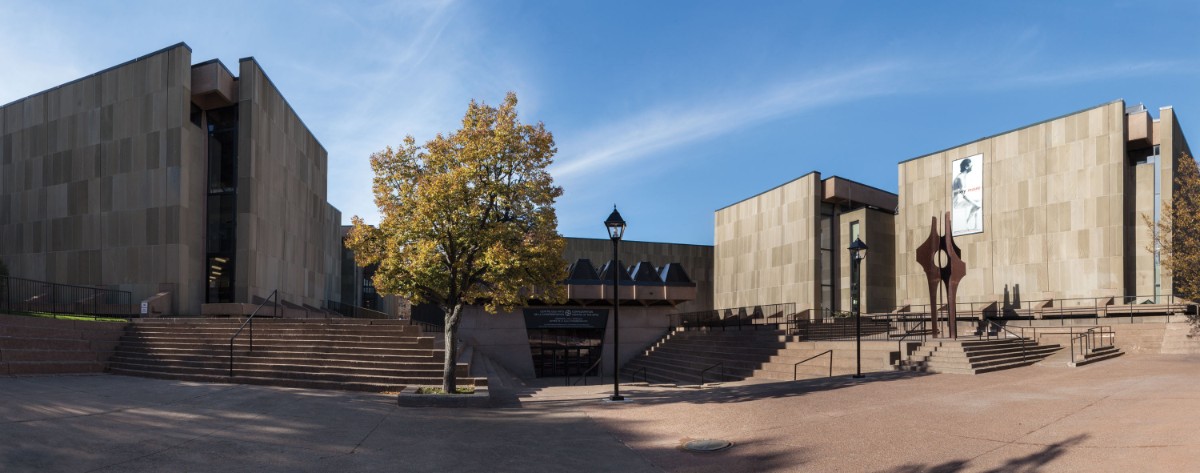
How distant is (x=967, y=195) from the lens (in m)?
43.1

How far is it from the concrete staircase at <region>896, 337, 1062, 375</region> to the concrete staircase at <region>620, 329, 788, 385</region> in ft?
19.4

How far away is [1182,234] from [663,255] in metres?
39.9

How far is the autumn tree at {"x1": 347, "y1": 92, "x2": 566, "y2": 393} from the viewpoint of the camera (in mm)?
16391

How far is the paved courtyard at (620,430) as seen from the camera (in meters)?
8.42

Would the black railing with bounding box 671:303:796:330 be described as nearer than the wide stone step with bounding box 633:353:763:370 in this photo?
No

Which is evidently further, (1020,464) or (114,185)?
(114,185)

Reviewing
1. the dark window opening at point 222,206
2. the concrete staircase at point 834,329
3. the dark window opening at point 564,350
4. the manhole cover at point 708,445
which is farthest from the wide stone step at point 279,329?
the concrete staircase at point 834,329

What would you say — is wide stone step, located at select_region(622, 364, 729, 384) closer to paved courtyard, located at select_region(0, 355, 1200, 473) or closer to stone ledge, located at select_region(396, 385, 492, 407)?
paved courtyard, located at select_region(0, 355, 1200, 473)

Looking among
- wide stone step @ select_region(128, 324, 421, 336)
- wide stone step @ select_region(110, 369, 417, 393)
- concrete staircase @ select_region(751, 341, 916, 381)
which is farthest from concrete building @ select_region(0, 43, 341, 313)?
concrete staircase @ select_region(751, 341, 916, 381)

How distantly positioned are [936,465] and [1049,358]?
771 inches

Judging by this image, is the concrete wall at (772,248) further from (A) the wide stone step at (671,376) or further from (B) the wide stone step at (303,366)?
(B) the wide stone step at (303,366)

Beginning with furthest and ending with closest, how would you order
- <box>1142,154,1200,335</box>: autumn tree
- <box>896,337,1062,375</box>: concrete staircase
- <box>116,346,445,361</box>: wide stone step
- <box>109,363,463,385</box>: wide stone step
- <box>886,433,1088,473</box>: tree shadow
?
<box>1142,154,1200,335</box>: autumn tree, <box>896,337,1062,375</box>: concrete staircase, <box>116,346,445,361</box>: wide stone step, <box>109,363,463,385</box>: wide stone step, <box>886,433,1088,473</box>: tree shadow

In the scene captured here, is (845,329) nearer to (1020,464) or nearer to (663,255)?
(1020,464)

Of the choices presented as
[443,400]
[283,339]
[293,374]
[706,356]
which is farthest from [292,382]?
Answer: [706,356]
